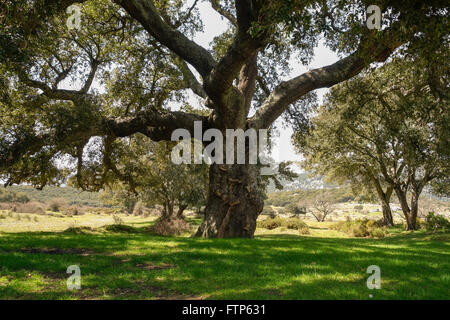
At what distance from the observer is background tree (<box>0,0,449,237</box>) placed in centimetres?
722

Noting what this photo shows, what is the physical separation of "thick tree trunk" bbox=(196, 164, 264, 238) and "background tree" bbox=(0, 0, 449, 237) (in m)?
0.04

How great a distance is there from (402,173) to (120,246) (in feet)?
91.4

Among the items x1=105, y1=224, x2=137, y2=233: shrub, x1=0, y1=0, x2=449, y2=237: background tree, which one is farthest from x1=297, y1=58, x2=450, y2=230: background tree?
x1=105, y1=224, x2=137, y2=233: shrub

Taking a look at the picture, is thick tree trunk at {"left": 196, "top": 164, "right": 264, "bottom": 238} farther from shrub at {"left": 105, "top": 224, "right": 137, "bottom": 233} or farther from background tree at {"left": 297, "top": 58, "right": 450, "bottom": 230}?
shrub at {"left": 105, "top": 224, "right": 137, "bottom": 233}

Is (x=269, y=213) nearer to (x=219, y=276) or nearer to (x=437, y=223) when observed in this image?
(x=437, y=223)

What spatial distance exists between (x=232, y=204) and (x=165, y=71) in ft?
25.5

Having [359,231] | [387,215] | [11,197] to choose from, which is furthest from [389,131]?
[11,197]

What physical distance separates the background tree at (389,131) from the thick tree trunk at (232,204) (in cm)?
592

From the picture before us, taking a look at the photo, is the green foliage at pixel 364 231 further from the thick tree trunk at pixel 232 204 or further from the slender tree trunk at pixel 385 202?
the thick tree trunk at pixel 232 204

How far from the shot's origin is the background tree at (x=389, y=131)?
39.4ft
